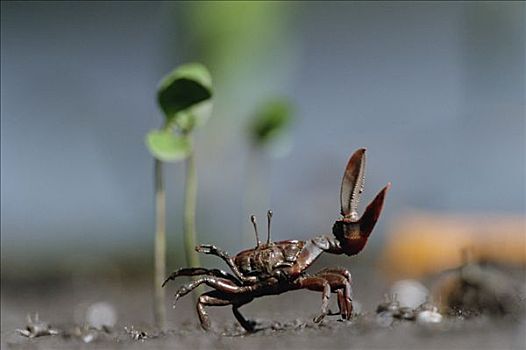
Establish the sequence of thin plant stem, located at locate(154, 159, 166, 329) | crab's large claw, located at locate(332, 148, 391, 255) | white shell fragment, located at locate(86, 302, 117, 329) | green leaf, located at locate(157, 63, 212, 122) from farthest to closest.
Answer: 1. white shell fragment, located at locate(86, 302, 117, 329)
2. thin plant stem, located at locate(154, 159, 166, 329)
3. green leaf, located at locate(157, 63, 212, 122)
4. crab's large claw, located at locate(332, 148, 391, 255)

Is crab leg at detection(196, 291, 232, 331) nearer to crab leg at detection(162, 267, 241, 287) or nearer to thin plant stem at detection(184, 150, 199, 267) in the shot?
crab leg at detection(162, 267, 241, 287)

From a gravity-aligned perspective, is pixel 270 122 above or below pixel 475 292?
above

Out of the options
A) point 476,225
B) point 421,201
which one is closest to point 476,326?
point 476,225

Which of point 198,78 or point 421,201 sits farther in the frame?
point 421,201

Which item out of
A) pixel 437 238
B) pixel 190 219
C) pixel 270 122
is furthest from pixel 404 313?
pixel 437 238

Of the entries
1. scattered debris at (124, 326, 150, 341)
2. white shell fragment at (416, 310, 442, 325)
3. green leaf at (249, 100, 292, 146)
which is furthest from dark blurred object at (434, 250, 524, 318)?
green leaf at (249, 100, 292, 146)

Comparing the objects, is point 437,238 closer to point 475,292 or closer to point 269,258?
point 475,292

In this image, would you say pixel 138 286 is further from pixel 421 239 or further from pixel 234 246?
pixel 421 239
